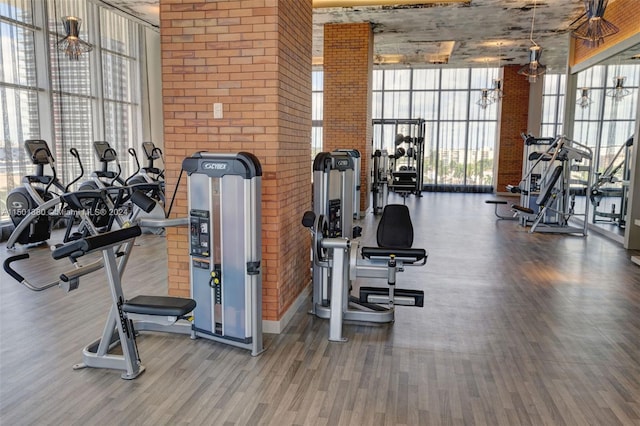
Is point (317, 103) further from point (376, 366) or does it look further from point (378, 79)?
point (376, 366)

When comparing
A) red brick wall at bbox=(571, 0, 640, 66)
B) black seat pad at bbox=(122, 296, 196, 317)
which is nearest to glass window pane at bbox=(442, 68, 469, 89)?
red brick wall at bbox=(571, 0, 640, 66)

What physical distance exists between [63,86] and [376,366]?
773 centimetres

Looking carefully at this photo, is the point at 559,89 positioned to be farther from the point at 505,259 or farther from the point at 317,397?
the point at 317,397

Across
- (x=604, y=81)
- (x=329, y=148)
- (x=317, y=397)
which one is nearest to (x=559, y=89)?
(x=604, y=81)

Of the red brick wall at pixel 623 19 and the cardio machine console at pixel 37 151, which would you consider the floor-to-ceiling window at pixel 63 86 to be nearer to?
the cardio machine console at pixel 37 151

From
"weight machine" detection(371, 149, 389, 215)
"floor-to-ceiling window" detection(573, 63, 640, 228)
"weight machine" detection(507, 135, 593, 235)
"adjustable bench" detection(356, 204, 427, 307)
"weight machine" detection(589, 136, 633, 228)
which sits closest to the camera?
"adjustable bench" detection(356, 204, 427, 307)

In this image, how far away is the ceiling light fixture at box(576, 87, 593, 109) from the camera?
9.18m

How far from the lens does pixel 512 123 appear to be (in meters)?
15.0

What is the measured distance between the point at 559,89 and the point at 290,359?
16.1 meters

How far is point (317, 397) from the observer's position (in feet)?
9.25

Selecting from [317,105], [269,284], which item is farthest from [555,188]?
[317,105]

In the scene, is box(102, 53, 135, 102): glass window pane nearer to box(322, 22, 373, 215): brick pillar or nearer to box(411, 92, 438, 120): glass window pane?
box(322, 22, 373, 215): brick pillar

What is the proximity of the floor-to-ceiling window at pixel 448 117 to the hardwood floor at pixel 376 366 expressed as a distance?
1149 centimetres

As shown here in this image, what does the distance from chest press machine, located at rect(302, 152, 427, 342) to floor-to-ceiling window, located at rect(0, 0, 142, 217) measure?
5.67m
